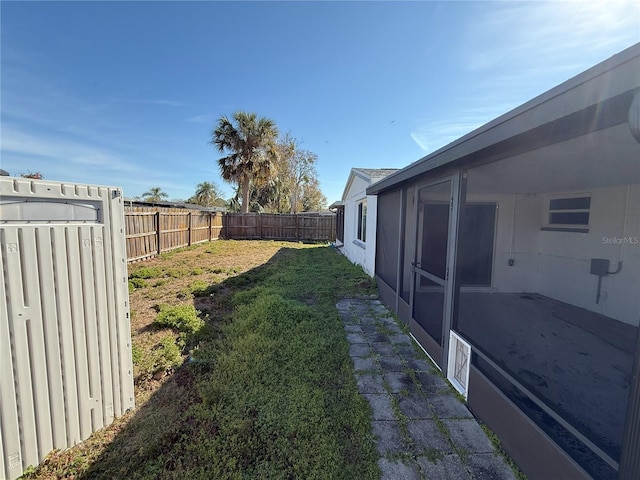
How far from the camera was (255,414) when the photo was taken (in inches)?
85.9

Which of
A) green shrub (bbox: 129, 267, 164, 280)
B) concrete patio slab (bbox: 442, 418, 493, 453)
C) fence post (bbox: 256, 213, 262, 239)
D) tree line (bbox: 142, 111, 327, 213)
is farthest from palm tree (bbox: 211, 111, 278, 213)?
concrete patio slab (bbox: 442, 418, 493, 453)

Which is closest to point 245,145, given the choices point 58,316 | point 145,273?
point 145,273

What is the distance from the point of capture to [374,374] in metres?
2.78

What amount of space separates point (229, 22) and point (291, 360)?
273 inches

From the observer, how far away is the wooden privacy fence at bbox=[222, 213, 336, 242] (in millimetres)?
16891

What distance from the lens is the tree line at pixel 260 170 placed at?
15336 millimetres

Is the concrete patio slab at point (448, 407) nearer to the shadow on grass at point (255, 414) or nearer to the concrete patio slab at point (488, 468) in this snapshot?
the concrete patio slab at point (488, 468)

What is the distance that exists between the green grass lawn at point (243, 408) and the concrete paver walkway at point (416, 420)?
139 mm

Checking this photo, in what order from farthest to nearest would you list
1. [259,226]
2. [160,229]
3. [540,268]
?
[259,226] → [160,229] → [540,268]

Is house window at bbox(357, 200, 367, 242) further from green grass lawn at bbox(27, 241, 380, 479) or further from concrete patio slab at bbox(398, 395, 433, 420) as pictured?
concrete patio slab at bbox(398, 395, 433, 420)

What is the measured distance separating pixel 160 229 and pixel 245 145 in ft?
25.6

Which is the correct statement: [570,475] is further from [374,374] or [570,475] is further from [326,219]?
[326,219]

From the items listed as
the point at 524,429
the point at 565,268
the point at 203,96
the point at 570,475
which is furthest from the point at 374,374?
the point at 203,96

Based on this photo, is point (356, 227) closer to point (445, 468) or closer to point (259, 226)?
point (445, 468)
